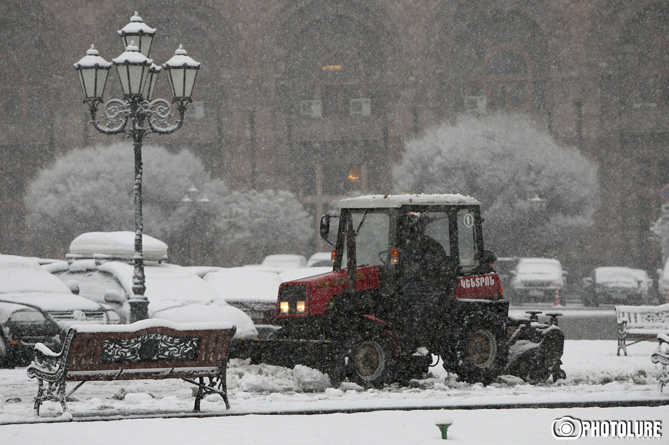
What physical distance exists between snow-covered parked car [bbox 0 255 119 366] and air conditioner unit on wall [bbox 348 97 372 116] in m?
31.8

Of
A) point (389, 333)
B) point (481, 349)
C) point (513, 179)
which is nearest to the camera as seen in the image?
point (389, 333)

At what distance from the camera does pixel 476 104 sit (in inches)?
1895

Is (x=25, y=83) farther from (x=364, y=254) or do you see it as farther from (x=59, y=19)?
(x=364, y=254)

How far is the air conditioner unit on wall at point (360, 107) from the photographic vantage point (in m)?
48.4

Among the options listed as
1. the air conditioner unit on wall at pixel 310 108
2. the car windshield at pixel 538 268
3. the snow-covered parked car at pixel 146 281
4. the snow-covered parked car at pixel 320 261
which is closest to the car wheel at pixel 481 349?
the snow-covered parked car at pixel 146 281

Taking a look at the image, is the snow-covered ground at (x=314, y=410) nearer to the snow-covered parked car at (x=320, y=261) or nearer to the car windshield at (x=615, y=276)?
the snow-covered parked car at (x=320, y=261)

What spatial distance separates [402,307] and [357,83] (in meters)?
36.6

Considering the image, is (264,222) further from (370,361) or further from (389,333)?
(389,333)

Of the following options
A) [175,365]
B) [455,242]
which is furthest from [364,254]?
[175,365]

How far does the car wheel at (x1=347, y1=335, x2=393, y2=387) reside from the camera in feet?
41.2

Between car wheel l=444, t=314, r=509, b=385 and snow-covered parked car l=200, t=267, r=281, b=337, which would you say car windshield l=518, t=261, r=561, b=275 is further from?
car wheel l=444, t=314, r=509, b=385

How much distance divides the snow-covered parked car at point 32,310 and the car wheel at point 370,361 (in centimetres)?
514

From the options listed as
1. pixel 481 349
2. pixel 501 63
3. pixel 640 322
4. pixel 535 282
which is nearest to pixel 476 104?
pixel 501 63

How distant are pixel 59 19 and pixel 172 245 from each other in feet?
37.9
